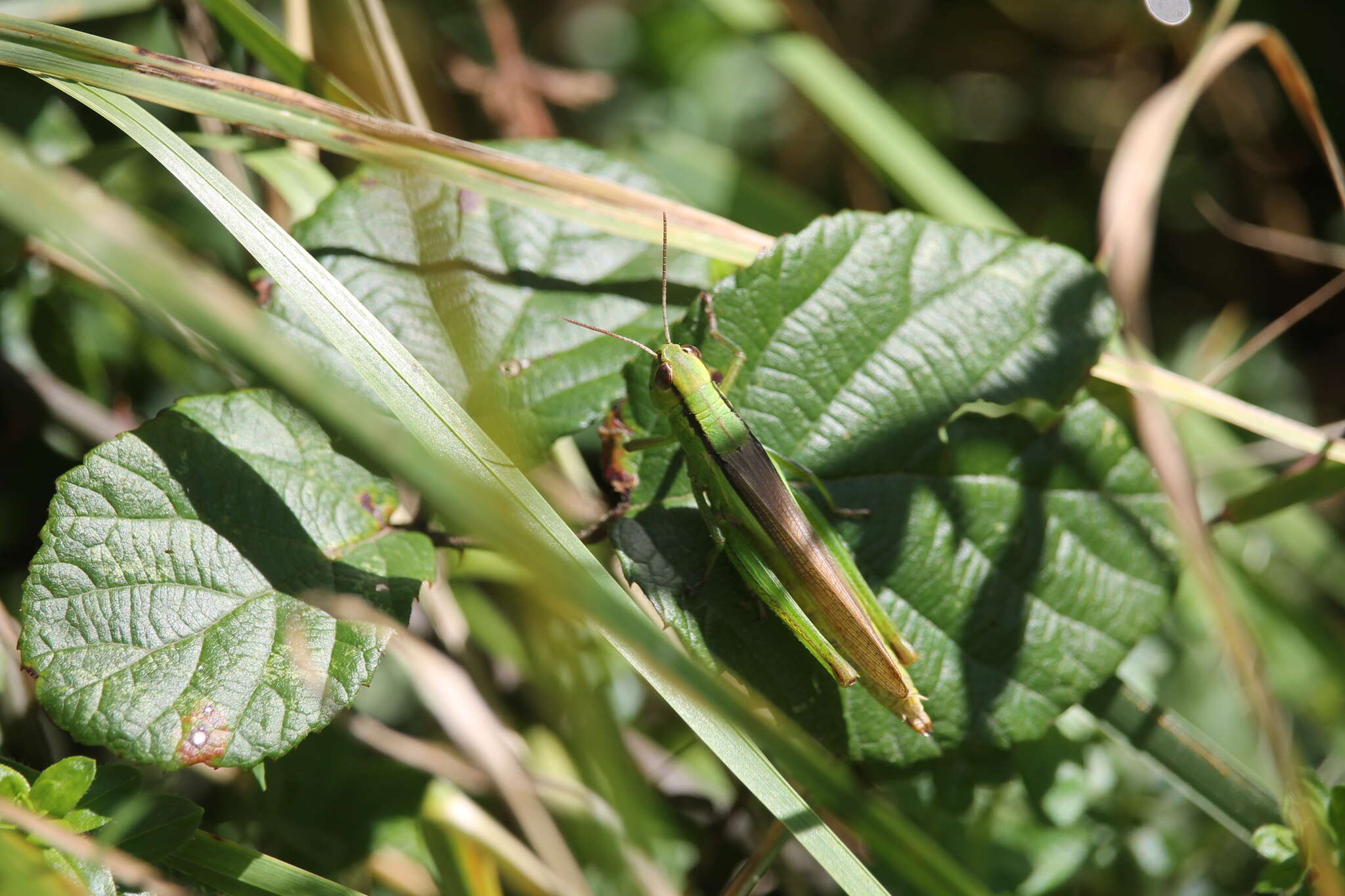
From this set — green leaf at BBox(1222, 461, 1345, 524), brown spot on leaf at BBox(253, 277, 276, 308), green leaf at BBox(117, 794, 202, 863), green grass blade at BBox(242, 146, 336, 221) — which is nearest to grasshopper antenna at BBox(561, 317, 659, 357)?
brown spot on leaf at BBox(253, 277, 276, 308)

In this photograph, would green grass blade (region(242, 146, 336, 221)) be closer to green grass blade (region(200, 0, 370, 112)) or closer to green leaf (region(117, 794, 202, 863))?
green grass blade (region(200, 0, 370, 112))

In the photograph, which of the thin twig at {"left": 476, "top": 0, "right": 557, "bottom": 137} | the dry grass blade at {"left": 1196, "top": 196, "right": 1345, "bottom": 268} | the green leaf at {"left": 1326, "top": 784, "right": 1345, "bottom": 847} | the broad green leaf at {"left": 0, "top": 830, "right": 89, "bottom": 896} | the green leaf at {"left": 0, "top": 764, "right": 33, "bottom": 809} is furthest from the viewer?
the thin twig at {"left": 476, "top": 0, "right": 557, "bottom": 137}

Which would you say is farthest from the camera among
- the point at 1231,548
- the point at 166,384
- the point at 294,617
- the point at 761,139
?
the point at 761,139

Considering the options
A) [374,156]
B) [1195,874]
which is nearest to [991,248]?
[374,156]

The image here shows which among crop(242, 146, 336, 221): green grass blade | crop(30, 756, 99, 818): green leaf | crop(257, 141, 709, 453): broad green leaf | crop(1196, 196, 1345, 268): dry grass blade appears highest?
crop(242, 146, 336, 221): green grass blade

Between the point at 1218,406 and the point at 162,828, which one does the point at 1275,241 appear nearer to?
the point at 1218,406

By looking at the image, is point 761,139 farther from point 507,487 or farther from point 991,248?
point 507,487
